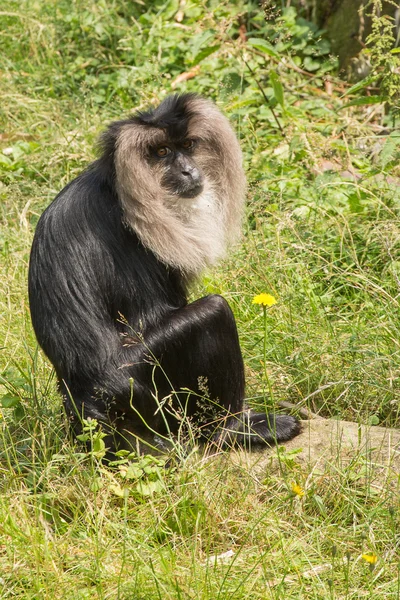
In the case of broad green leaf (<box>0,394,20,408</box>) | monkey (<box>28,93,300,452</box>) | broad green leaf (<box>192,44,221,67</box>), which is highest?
broad green leaf (<box>192,44,221,67</box>)

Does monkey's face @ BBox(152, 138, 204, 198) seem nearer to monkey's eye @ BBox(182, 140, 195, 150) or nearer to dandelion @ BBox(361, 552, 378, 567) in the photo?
monkey's eye @ BBox(182, 140, 195, 150)

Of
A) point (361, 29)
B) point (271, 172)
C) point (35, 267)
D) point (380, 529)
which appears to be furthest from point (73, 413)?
point (361, 29)

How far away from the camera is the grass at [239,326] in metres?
2.89

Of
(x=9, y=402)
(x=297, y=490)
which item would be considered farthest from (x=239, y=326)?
(x=297, y=490)

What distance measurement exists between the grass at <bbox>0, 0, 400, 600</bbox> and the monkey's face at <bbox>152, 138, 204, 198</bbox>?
2.85 feet

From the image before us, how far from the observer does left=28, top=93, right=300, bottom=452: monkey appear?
343 cm

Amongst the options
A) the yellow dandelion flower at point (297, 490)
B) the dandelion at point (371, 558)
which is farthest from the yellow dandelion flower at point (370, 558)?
the yellow dandelion flower at point (297, 490)

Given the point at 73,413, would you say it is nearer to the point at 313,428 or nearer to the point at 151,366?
the point at 151,366

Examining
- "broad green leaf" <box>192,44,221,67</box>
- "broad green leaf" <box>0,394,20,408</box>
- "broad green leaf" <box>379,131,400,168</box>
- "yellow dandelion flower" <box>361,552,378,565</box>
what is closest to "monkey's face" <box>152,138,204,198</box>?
"broad green leaf" <box>0,394,20,408</box>

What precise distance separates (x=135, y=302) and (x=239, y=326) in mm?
1060

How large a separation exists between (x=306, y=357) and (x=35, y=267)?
134cm

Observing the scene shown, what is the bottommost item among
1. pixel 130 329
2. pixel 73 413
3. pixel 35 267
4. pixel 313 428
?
pixel 313 428

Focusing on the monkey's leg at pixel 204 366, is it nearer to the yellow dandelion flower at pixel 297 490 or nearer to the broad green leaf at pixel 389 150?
the yellow dandelion flower at pixel 297 490

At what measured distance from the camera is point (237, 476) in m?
3.33
